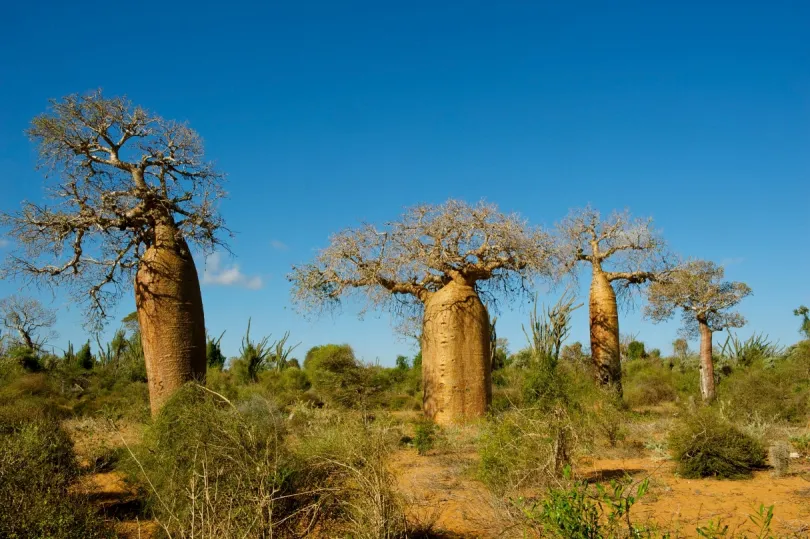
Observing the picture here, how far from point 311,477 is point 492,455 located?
86.7 inches

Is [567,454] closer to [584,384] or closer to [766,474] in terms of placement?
[766,474]

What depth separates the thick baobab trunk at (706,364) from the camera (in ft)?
47.2

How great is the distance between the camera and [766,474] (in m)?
6.73

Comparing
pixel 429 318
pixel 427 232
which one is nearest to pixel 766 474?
pixel 429 318

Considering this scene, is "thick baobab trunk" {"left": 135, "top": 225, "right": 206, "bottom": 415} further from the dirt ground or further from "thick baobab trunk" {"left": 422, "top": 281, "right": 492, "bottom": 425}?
"thick baobab trunk" {"left": 422, "top": 281, "right": 492, "bottom": 425}

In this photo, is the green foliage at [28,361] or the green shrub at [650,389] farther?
the green foliage at [28,361]

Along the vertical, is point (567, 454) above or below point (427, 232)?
below

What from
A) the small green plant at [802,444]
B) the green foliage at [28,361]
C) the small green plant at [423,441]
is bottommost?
the small green plant at [802,444]

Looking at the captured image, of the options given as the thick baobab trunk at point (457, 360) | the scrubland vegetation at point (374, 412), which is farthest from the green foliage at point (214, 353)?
the thick baobab trunk at point (457, 360)

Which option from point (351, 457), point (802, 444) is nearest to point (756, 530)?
point (351, 457)

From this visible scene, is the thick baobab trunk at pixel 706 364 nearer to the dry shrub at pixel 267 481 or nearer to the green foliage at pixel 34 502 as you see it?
the dry shrub at pixel 267 481

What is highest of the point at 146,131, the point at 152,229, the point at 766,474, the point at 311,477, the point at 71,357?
the point at 146,131

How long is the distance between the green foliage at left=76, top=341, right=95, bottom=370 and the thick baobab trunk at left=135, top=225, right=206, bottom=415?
12237 mm

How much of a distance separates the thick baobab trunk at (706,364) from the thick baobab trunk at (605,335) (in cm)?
228
